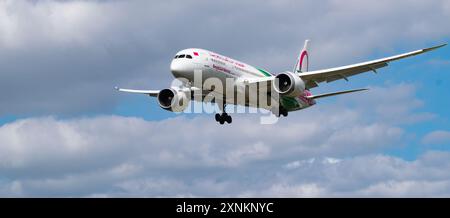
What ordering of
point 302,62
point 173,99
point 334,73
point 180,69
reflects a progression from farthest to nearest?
point 302,62 → point 173,99 → point 334,73 → point 180,69

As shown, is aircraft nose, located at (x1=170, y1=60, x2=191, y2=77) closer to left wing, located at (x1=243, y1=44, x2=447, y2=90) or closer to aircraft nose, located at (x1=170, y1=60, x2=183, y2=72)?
aircraft nose, located at (x1=170, y1=60, x2=183, y2=72)

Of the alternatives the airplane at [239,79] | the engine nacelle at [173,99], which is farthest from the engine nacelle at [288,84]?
the engine nacelle at [173,99]

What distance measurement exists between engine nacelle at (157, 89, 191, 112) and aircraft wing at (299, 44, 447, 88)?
971 centimetres

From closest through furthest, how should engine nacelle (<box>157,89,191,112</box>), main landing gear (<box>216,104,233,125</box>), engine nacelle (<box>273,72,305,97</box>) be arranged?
engine nacelle (<box>273,72,305,97</box>) → engine nacelle (<box>157,89,191,112</box>) → main landing gear (<box>216,104,233,125</box>)

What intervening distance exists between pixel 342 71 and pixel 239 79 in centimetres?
769

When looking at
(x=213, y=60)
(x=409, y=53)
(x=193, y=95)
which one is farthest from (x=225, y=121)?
(x=409, y=53)

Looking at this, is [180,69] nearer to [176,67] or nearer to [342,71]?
[176,67]

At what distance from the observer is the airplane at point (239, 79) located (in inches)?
2227

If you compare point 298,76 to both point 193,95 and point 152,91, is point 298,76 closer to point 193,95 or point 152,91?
point 193,95

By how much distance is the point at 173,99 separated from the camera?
62281mm

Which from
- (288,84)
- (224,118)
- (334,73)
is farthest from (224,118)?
(334,73)

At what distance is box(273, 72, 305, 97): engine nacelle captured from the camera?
57.4 meters

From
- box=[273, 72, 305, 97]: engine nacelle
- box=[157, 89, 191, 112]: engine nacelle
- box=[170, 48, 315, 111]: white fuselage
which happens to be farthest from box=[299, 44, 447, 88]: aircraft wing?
box=[157, 89, 191, 112]: engine nacelle

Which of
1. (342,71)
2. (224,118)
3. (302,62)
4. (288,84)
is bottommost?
(288,84)
